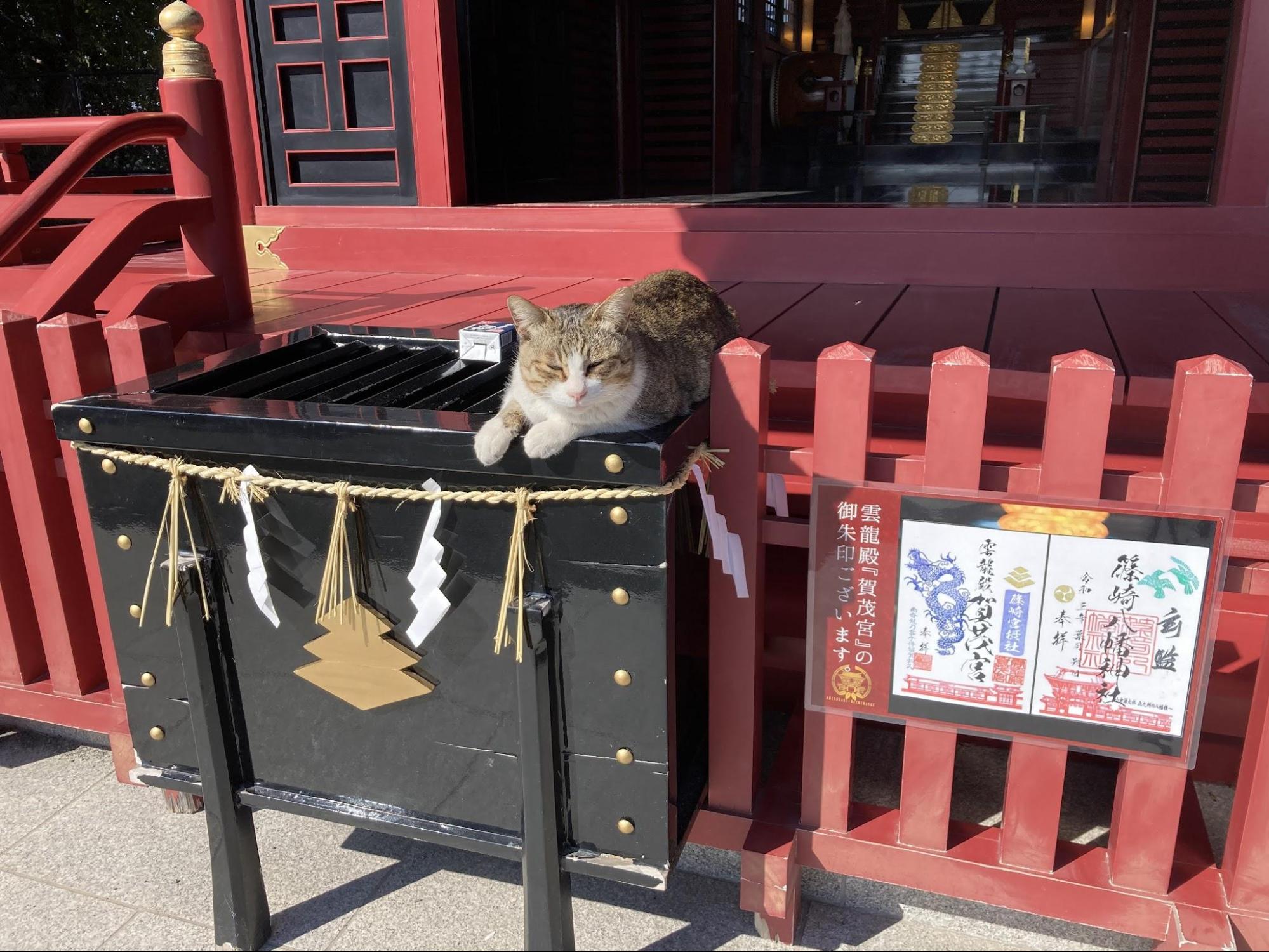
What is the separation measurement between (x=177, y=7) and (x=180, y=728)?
2360 millimetres

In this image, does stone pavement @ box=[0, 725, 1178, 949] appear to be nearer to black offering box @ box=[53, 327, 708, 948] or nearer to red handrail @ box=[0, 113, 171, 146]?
black offering box @ box=[53, 327, 708, 948]

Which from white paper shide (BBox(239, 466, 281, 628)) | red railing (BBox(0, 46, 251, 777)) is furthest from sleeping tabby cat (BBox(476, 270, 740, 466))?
red railing (BBox(0, 46, 251, 777))

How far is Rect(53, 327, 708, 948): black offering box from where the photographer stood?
66.6 inches

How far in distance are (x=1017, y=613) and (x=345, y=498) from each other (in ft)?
4.37

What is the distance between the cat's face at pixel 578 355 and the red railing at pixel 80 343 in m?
1.10

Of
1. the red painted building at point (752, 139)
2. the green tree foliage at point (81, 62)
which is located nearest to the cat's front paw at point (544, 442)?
the red painted building at point (752, 139)

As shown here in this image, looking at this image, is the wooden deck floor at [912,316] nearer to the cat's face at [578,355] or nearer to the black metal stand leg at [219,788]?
the cat's face at [578,355]

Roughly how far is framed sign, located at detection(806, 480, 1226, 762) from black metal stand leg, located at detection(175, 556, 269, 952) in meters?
1.29

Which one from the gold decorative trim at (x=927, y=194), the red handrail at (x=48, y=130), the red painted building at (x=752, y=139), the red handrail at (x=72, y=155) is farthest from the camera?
the gold decorative trim at (x=927, y=194)

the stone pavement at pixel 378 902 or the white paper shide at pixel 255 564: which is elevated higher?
the white paper shide at pixel 255 564

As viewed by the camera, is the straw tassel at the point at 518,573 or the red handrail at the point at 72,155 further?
the red handrail at the point at 72,155

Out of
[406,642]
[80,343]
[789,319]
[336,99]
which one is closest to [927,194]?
[336,99]

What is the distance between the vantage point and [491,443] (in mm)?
1628

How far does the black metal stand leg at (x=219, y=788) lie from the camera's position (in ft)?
6.29
